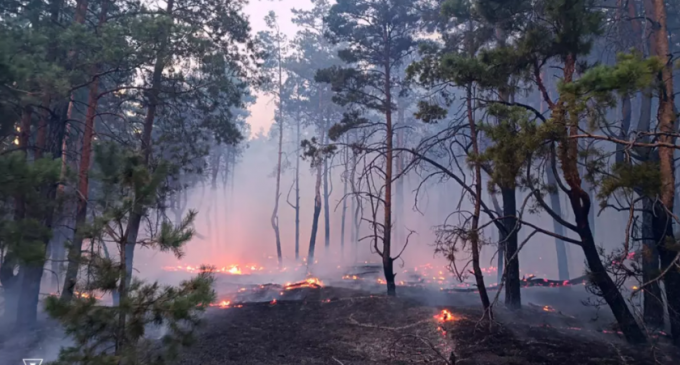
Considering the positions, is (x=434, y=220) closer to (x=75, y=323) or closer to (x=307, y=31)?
(x=307, y=31)

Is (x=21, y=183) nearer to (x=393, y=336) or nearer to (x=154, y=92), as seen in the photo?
(x=154, y=92)

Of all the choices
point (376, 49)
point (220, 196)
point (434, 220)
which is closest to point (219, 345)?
point (376, 49)

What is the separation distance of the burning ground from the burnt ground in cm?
2

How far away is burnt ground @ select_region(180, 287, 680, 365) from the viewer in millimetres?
8258

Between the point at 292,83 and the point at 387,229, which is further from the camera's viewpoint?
the point at 292,83

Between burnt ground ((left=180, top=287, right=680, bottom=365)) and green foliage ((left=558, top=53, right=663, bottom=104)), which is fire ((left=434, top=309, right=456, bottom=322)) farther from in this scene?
green foliage ((left=558, top=53, right=663, bottom=104))

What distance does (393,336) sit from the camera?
1005cm

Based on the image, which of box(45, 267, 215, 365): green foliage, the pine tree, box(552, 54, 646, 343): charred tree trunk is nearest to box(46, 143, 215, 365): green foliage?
box(45, 267, 215, 365): green foliage

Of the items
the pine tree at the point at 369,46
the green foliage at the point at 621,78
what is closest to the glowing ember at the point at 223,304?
the pine tree at the point at 369,46

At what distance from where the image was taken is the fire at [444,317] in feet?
35.4

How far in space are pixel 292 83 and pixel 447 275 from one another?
19588 millimetres

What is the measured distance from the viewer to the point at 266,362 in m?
8.48

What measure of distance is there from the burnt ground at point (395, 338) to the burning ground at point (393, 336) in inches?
0.8

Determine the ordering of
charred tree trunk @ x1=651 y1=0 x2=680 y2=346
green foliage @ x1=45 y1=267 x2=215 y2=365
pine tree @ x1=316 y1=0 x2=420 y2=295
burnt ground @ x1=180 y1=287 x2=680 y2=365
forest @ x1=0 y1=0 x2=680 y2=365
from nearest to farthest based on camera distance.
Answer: green foliage @ x1=45 y1=267 x2=215 y2=365
forest @ x1=0 y1=0 x2=680 y2=365
charred tree trunk @ x1=651 y1=0 x2=680 y2=346
burnt ground @ x1=180 y1=287 x2=680 y2=365
pine tree @ x1=316 y1=0 x2=420 y2=295
